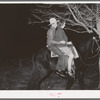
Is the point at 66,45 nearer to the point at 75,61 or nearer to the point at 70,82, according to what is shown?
the point at 75,61

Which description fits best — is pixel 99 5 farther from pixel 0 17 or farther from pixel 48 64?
pixel 0 17

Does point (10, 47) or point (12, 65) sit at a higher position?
point (10, 47)

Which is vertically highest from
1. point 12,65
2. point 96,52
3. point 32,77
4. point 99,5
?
point 99,5

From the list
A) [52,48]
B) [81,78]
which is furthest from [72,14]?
[81,78]

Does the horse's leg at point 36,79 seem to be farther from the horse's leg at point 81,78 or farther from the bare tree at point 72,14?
the bare tree at point 72,14

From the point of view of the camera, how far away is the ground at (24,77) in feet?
8.72

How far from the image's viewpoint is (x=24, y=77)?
2.68 m

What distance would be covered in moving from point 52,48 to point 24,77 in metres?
0.64

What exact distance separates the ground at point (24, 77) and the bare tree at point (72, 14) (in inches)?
26.2

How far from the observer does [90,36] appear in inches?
105

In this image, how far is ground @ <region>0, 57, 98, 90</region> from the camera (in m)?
2.66

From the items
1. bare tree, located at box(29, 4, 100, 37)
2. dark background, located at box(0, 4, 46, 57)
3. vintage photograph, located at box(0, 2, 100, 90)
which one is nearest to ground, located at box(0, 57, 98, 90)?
vintage photograph, located at box(0, 2, 100, 90)

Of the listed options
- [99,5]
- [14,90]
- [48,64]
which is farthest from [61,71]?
[99,5]

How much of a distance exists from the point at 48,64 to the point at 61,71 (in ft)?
0.77
